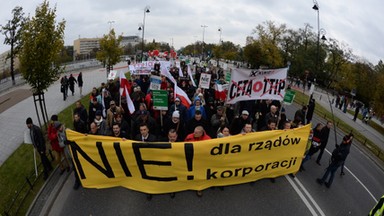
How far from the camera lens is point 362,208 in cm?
805

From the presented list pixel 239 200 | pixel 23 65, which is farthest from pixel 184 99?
pixel 23 65

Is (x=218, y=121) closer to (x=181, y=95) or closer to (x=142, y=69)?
(x=181, y=95)

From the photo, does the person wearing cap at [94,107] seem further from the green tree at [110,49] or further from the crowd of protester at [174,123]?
the green tree at [110,49]

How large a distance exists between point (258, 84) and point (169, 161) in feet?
14.5

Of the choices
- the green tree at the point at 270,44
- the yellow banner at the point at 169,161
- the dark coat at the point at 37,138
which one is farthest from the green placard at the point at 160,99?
the green tree at the point at 270,44

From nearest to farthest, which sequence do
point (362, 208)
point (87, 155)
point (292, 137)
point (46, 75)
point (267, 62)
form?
point (87, 155) < point (292, 137) < point (362, 208) < point (46, 75) < point (267, 62)

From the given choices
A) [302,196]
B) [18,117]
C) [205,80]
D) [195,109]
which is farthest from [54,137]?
[18,117]

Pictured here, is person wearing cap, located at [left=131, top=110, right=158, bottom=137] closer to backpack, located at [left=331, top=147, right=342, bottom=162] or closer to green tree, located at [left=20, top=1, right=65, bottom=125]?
green tree, located at [left=20, top=1, right=65, bottom=125]

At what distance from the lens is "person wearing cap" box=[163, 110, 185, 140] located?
8.78m

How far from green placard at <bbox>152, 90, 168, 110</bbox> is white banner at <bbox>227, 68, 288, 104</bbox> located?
214 cm

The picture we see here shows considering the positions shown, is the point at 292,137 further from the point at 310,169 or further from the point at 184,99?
the point at 184,99

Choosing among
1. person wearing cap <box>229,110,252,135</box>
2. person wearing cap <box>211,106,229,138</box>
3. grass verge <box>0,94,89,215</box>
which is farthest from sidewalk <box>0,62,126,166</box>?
person wearing cap <box>229,110,252,135</box>

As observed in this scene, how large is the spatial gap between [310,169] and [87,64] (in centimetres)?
4589

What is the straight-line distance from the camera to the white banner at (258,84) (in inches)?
356
